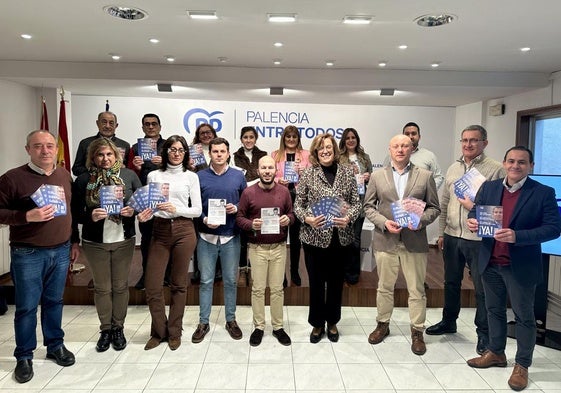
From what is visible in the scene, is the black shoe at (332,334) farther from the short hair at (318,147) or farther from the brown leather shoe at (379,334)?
the short hair at (318,147)

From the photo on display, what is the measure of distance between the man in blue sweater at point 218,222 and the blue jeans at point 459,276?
1.73 metres

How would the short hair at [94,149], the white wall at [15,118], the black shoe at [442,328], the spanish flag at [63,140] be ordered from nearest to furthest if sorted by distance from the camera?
1. the short hair at [94,149]
2. the black shoe at [442,328]
3. the white wall at [15,118]
4. the spanish flag at [63,140]

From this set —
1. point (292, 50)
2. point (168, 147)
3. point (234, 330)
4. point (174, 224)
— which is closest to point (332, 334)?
point (234, 330)

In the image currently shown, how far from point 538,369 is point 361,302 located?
64.2 inches

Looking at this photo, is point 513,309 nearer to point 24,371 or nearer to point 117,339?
point 117,339

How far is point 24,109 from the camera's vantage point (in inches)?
225

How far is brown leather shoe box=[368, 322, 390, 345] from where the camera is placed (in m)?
3.29

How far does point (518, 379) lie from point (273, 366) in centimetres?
161

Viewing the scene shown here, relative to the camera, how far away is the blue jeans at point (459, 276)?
3127 mm

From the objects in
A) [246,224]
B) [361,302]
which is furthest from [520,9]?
[361,302]

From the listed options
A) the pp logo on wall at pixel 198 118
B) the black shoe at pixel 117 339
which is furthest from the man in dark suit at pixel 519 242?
the pp logo on wall at pixel 198 118

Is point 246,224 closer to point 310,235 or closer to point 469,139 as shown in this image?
point 310,235

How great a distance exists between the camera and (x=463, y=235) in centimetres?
315

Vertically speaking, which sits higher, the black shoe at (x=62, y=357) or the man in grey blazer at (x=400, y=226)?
the man in grey blazer at (x=400, y=226)
